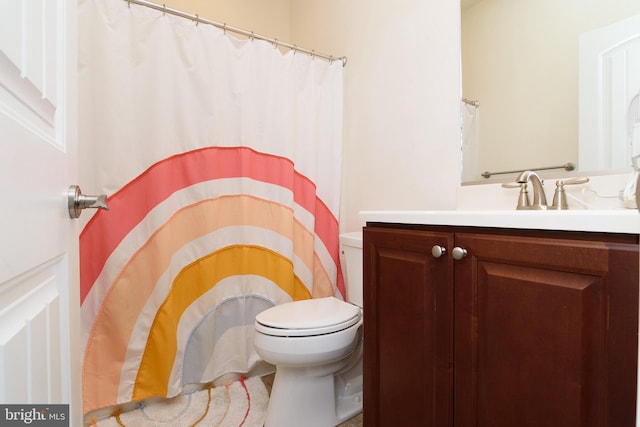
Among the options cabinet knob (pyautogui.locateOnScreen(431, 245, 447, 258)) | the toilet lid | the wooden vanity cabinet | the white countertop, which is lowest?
the toilet lid

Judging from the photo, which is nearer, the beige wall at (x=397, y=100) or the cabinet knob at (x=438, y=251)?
the cabinet knob at (x=438, y=251)

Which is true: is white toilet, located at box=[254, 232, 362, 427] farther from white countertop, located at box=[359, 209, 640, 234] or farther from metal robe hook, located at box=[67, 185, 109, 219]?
metal robe hook, located at box=[67, 185, 109, 219]

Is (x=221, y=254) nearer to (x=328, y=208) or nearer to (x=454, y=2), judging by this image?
(x=328, y=208)

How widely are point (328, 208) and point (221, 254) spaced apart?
2.04ft

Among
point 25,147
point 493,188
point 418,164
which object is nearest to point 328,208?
point 418,164

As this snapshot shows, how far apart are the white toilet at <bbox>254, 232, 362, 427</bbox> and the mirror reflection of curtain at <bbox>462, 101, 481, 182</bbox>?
1.70 feet

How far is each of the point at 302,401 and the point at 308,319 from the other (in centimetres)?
31

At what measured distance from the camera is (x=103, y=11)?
4.15ft

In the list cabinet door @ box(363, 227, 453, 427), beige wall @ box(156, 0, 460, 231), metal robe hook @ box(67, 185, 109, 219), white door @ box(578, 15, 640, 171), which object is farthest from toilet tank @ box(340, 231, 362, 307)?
metal robe hook @ box(67, 185, 109, 219)

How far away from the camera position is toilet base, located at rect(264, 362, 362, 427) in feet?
3.96

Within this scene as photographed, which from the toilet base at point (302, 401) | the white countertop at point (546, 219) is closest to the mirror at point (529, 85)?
the white countertop at point (546, 219)

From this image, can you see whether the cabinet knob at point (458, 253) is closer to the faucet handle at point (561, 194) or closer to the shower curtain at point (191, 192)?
the faucet handle at point (561, 194)

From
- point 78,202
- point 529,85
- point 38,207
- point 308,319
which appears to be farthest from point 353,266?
point 38,207

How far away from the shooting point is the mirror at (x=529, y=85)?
3.13ft
